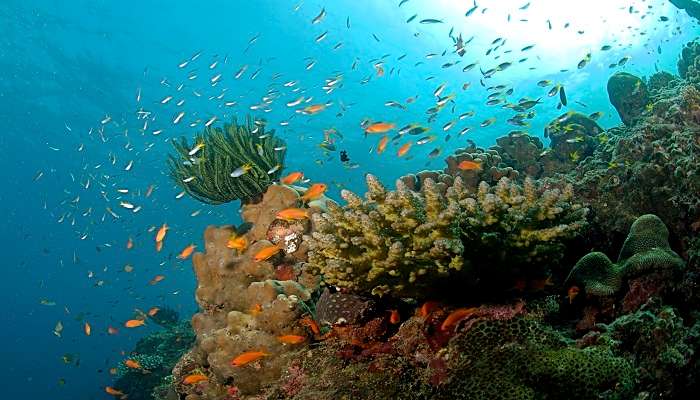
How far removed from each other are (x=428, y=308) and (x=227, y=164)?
5.31 meters

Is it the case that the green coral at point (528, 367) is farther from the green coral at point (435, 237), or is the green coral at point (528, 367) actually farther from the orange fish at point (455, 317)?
the green coral at point (435, 237)

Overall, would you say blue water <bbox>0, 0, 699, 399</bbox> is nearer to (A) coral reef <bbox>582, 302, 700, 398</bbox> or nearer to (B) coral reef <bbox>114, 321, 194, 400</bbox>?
(B) coral reef <bbox>114, 321, 194, 400</bbox>

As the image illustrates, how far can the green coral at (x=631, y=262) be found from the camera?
3.94 m

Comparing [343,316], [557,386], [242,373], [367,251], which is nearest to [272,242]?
[242,373]

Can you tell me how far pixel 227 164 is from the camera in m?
7.87

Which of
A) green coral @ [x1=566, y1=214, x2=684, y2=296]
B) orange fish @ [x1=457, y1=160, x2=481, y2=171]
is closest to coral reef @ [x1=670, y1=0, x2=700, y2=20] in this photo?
orange fish @ [x1=457, y1=160, x2=481, y2=171]

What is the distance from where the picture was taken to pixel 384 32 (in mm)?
44719

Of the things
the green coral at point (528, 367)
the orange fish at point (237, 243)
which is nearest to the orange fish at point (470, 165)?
the orange fish at point (237, 243)

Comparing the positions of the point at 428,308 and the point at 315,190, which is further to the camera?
the point at 315,190

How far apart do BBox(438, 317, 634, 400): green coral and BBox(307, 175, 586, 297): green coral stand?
630 mm

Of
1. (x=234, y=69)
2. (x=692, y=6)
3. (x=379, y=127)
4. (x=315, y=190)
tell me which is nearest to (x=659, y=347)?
(x=315, y=190)

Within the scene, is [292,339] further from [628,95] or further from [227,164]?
[628,95]

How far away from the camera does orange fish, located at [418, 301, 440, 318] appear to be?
384 centimetres

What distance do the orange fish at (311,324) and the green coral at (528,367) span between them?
6.26ft
